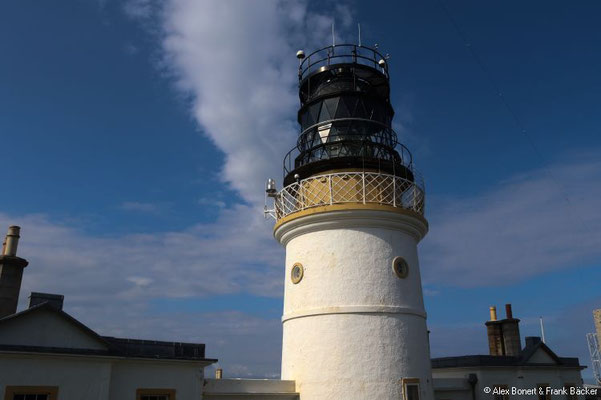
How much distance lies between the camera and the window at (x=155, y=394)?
11453 millimetres

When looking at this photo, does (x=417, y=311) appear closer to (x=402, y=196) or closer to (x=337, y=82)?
(x=402, y=196)

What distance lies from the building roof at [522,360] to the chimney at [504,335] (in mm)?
492

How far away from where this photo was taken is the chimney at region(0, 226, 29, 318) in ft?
38.6

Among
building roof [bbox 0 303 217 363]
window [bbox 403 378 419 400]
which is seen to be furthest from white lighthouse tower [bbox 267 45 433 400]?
building roof [bbox 0 303 217 363]

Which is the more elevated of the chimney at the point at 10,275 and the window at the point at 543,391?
the chimney at the point at 10,275

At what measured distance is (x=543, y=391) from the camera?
68.6 ft

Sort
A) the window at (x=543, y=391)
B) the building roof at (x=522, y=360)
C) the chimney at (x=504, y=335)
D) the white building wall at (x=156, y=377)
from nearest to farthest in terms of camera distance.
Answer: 1. the white building wall at (x=156, y=377)
2. the building roof at (x=522, y=360)
3. the window at (x=543, y=391)
4. the chimney at (x=504, y=335)

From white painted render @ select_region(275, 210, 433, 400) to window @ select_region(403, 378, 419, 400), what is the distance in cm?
20

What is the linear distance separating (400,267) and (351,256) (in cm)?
167

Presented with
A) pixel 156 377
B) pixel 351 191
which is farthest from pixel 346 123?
pixel 156 377

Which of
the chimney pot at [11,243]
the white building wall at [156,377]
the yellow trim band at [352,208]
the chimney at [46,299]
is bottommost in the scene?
the white building wall at [156,377]

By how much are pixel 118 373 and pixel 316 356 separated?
18.6 ft

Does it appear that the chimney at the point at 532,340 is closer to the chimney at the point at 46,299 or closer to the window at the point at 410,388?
→ the window at the point at 410,388

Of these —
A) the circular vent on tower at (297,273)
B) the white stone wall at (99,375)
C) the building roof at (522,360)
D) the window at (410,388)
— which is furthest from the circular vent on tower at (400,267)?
the building roof at (522,360)
